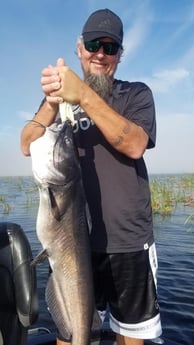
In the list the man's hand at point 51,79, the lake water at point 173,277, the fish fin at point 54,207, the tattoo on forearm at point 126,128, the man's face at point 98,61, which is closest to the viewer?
the man's hand at point 51,79

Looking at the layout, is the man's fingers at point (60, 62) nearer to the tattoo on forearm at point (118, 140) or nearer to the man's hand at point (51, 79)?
the man's hand at point (51, 79)

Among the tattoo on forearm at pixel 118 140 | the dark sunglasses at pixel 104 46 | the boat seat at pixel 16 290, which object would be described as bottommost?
the boat seat at pixel 16 290

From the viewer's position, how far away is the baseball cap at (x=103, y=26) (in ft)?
10.2

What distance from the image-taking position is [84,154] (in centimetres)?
330

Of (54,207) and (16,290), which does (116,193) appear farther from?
(16,290)

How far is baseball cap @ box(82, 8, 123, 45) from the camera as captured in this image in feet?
10.2

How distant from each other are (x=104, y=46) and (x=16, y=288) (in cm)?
229

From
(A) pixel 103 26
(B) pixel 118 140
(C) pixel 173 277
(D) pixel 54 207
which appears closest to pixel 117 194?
(B) pixel 118 140

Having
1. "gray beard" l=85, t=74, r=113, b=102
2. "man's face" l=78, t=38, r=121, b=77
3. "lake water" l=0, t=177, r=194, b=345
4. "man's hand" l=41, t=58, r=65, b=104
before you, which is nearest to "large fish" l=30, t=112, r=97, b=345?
"man's hand" l=41, t=58, r=65, b=104

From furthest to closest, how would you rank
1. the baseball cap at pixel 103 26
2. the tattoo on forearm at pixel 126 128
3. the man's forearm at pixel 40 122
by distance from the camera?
the baseball cap at pixel 103 26, the man's forearm at pixel 40 122, the tattoo on forearm at pixel 126 128

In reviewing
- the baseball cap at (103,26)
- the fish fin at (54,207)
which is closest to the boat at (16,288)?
the fish fin at (54,207)

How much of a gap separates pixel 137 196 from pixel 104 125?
84cm

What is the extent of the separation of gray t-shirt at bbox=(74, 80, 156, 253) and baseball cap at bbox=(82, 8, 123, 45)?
51 cm

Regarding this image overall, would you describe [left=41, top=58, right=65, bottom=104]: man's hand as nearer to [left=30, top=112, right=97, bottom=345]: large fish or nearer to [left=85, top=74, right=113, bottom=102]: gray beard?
[left=30, top=112, right=97, bottom=345]: large fish
